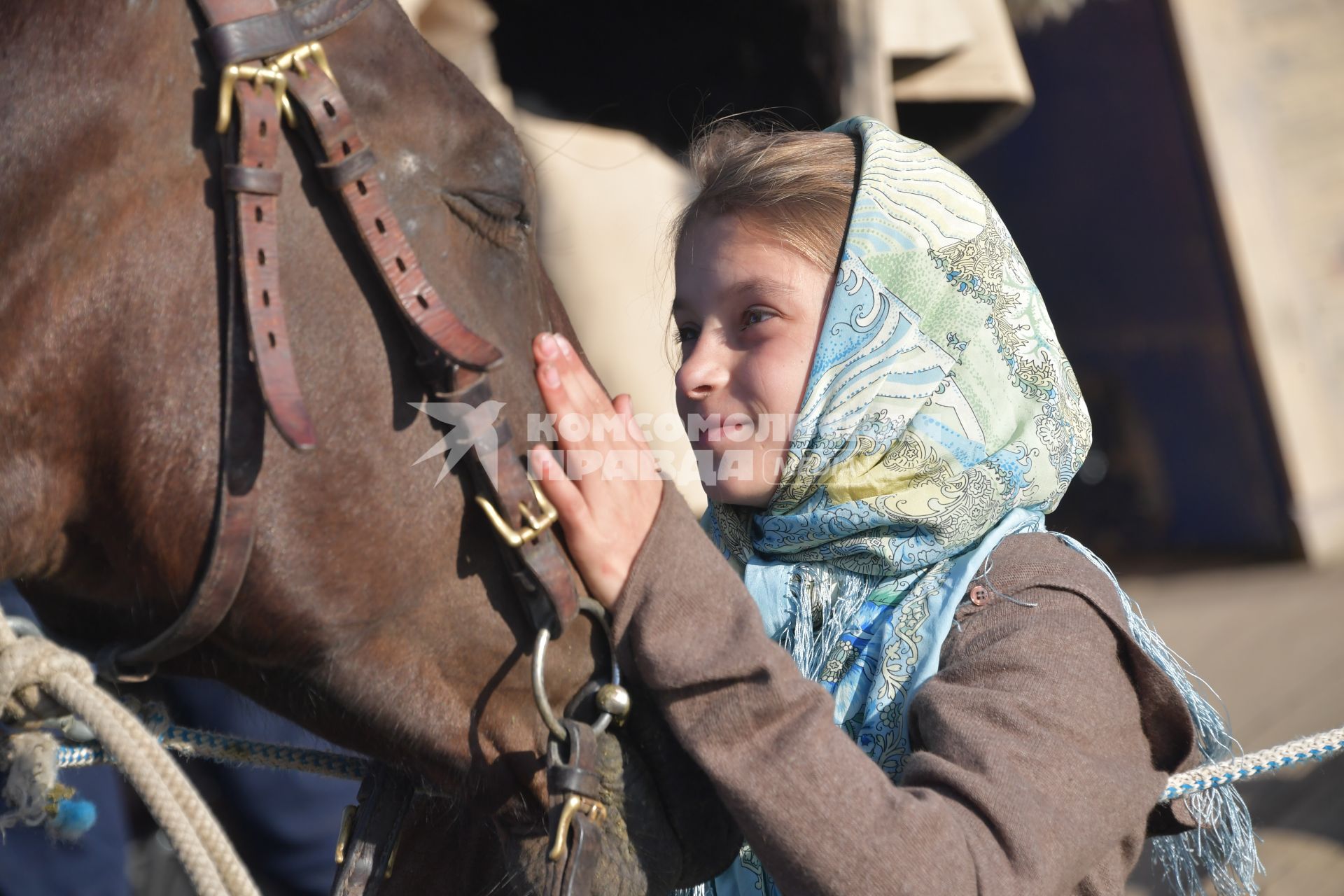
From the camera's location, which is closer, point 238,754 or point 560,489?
point 560,489

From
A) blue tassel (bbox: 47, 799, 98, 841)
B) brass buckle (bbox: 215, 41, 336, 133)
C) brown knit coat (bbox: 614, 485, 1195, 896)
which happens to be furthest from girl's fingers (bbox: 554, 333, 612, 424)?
blue tassel (bbox: 47, 799, 98, 841)

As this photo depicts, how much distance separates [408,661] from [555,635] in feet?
0.50

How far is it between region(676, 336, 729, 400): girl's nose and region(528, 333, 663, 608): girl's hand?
0.89ft

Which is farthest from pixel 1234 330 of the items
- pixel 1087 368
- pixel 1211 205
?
pixel 1087 368

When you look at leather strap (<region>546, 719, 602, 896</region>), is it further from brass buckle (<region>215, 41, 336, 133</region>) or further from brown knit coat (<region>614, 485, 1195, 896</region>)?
brass buckle (<region>215, 41, 336, 133</region>)

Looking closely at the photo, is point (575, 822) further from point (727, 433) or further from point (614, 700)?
point (727, 433)

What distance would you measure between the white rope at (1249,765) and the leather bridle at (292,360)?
0.61 meters

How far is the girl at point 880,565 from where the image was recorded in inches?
42.9

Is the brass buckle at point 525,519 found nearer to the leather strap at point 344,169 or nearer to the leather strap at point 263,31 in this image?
the leather strap at point 344,169

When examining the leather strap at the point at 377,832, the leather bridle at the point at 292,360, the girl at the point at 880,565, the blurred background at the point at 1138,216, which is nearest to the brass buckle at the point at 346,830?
the leather strap at the point at 377,832

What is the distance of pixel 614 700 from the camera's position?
1.17m

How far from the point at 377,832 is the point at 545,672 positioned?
387mm

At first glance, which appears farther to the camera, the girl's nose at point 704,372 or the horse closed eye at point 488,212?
the girl's nose at point 704,372

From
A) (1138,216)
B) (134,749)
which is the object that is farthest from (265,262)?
(1138,216)
